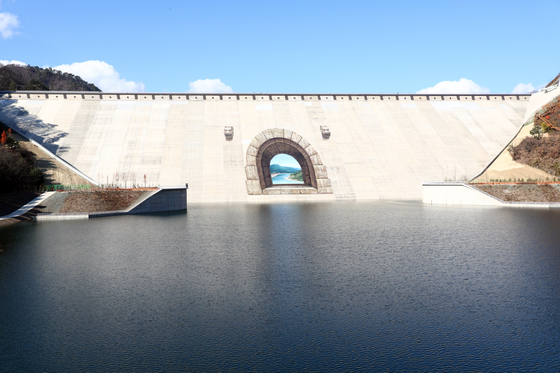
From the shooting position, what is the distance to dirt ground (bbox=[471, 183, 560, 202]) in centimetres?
4181

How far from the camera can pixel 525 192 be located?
42.7 metres

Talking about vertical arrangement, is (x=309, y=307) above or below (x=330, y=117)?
below

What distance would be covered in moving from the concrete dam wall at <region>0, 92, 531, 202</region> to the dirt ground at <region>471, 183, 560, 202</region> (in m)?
13.9

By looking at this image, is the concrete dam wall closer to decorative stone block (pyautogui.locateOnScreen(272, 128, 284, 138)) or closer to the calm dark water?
decorative stone block (pyautogui.locateOnScreen(272, 128, 284, 138))

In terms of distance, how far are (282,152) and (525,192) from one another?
121ft

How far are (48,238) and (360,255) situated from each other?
669 inches

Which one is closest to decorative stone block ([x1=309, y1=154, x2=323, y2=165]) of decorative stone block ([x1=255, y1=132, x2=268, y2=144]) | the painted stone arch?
the painted stone arch

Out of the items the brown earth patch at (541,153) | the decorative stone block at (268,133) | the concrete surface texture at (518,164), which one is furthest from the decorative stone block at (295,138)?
the brown earth patch at (541,153)

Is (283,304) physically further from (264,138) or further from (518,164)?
(518,164)

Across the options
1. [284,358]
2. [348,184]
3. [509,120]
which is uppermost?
[509,120]

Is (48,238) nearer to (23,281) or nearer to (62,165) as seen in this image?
(23,281)

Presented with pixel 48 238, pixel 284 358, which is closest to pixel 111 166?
pixel 48 238

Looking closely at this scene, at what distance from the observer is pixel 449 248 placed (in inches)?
738

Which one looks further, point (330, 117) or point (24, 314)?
point (330, 117)
